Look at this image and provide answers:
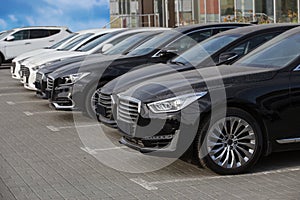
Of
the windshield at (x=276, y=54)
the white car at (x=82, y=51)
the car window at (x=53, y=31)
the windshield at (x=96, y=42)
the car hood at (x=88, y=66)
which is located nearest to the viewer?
the windshield at (x=276, y=54)

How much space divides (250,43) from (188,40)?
1.97m

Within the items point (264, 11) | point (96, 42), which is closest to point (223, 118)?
point (96, 42)

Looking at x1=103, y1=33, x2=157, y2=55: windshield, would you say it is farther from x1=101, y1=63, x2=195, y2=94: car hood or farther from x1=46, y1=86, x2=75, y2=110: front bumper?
x1=101, y1=63, x2=195, y2=94: car hood

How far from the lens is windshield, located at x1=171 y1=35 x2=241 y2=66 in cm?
895

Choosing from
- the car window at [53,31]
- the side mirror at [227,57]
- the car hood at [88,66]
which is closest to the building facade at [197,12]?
the car window at [53,31]

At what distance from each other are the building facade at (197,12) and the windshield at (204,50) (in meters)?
12.0

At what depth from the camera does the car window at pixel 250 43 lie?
887 centimetres

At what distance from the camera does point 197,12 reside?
26.9m

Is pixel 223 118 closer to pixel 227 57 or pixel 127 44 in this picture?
pixel 227 57

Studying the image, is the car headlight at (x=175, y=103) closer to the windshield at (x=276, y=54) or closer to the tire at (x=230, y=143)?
the tire at (x=230, y=143)

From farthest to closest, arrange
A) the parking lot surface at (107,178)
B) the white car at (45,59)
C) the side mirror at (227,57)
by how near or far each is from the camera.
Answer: the white car at (45,59) → the side mirror at (227,57) → the parking lot surface at (107,178)

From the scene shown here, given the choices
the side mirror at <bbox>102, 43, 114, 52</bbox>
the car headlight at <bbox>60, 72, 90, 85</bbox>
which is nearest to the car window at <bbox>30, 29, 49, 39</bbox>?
the side mirror at <bbox>102, 43, 114, 52</bbox>

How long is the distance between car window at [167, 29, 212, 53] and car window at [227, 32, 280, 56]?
5.35ft

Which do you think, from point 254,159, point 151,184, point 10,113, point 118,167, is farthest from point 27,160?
point 10,113
